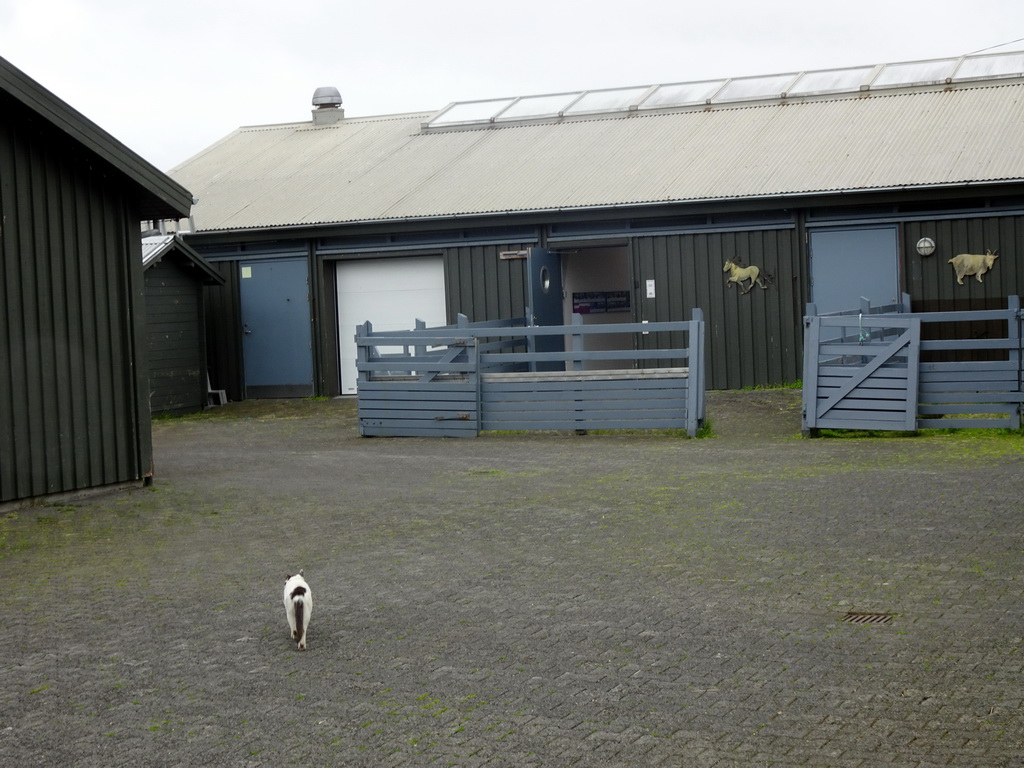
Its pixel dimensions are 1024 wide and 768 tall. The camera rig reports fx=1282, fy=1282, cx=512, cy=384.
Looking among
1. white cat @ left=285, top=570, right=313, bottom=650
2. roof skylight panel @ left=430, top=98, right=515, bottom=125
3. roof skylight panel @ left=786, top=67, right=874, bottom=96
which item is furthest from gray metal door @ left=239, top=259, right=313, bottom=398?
white cat @ left=285, top=570, right=313, bottom=650

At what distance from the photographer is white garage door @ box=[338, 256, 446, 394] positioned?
74.1 feet

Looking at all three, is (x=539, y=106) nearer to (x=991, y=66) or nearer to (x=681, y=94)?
(x=681, y=94)

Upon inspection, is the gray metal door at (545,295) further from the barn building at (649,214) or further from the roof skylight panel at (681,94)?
the roof skylight panel at (681,94)

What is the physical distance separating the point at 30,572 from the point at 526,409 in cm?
825

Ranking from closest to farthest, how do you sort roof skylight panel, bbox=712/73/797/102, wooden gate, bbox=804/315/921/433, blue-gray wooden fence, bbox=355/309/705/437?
wooden gate, bbox=804/315/921/433 → blue-gray wooden fence, bbox=355/309/705/437 → roof skylight panel, bbox=712/73/797/102

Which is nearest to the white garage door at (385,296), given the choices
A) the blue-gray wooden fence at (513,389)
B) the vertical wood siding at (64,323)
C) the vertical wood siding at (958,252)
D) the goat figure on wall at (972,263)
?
the blue-gray wooden fence at (513,389)

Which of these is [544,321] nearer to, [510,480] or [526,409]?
[526,409]

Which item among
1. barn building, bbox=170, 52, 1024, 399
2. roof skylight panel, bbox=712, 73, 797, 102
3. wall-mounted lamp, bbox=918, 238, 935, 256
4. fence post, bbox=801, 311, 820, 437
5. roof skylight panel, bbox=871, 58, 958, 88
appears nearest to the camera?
fence post, bbox=801, 311, 820, 437

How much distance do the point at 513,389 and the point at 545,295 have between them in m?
6.13

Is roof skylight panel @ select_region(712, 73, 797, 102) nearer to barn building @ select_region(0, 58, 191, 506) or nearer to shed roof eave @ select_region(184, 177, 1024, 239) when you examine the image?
shed roof eave @ select_region(184, 177, 1024, 239)

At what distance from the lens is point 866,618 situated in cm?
639

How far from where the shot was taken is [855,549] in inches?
316

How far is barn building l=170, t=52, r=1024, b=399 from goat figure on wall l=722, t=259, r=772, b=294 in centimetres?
7

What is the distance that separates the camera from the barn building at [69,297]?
10.6 m
